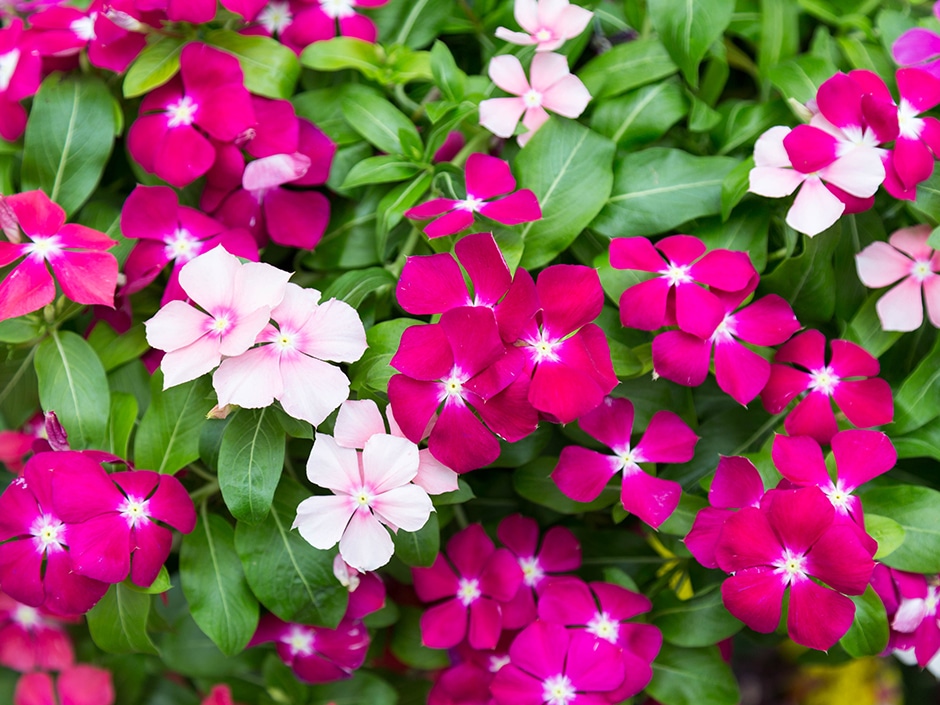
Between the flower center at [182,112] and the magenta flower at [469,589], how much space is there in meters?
0.55

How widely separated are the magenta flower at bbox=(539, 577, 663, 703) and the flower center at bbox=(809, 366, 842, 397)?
0.30 meters

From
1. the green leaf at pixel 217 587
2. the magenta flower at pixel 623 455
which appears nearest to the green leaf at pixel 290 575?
the green leaf at pixel 217 587

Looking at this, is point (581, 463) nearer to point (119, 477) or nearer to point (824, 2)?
point (119, 477)

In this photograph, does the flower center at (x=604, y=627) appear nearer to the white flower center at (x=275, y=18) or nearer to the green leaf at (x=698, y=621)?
the green leaf at (x=698, y=621)

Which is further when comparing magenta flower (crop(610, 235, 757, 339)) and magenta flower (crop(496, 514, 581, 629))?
magenta flower (crop(496, 514, 581, 629))

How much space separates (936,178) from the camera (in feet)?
2.82

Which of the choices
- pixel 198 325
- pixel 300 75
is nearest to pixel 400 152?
pixel 300 75

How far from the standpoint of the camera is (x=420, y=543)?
0.82m

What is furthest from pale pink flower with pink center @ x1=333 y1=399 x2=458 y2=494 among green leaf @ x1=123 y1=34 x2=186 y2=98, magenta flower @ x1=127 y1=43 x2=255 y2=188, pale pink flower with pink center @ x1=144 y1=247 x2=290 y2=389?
green leaf @ x1=123 y1=34 x2=186 y2=98

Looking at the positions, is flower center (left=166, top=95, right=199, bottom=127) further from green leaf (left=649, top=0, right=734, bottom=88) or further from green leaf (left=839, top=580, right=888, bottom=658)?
green leaf (left=839, top=580, right=888, bottom=658)

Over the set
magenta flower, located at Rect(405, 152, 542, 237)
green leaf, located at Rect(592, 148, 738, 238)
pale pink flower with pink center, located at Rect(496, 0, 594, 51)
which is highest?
pale pink flower with pink center, located at Rect(496, 0, 594, 51)

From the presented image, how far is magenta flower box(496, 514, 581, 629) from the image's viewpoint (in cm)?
95

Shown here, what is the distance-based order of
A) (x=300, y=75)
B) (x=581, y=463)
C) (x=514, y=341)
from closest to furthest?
(x=514, y=341)
(x=581, y=463)
(x=300, y=75)

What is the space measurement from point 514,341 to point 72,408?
47 cm
